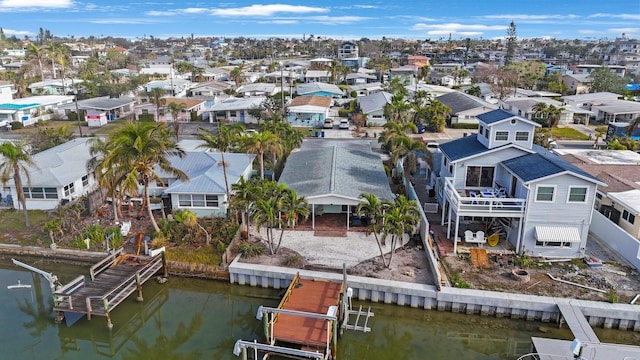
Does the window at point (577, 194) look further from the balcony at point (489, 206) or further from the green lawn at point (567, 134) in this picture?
the green lawn at point (567, 134)

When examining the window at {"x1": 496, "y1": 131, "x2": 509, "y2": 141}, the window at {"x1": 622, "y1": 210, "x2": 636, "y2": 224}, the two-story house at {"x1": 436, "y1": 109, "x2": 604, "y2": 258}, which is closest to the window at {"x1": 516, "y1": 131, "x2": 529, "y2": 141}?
the two-story house at {"x1": 436, "y1": 109, "x2": 604, "y2": 258}

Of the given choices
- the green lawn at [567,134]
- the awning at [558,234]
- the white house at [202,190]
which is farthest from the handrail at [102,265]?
the green lawn at [567,134]

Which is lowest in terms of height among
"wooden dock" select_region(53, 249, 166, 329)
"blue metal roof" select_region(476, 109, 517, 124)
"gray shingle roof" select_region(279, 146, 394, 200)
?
"wooden dock" select_region(53, 249, 166, 329)

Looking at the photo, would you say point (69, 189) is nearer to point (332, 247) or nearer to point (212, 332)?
point (212, 332)

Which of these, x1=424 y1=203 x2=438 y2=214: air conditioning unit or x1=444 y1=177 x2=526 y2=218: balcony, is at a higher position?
x1=444 y1=177 x2=526 y2=218: balcony

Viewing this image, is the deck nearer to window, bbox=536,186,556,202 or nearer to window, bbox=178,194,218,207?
window, bbox=178,194,218,207

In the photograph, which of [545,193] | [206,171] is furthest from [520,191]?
[206,171]
